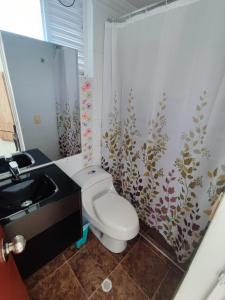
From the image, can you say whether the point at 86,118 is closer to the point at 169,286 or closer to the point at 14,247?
the point at 14,247

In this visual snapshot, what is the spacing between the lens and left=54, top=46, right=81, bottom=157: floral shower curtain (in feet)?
3.89

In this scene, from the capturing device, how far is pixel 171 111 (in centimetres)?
109

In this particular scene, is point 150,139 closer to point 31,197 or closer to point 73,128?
point 73,128

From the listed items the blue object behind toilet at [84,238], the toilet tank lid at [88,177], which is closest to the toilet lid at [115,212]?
the toilet tank lid at [88,177]

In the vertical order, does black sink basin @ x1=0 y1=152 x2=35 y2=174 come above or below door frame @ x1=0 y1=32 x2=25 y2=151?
below

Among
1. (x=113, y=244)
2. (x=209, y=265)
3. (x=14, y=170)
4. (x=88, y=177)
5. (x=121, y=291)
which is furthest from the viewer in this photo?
(x=88, y=177)

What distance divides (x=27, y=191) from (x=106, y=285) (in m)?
0.98

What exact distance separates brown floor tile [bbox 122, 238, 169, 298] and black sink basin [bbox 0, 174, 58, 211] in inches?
38.3

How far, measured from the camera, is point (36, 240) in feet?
3.09

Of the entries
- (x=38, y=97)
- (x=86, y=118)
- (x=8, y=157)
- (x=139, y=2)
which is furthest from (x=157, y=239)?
(x=139, y=2)

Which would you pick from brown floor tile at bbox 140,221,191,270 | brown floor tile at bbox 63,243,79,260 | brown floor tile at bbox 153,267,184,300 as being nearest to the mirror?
brown floor tile at bbox 63,243,79,260

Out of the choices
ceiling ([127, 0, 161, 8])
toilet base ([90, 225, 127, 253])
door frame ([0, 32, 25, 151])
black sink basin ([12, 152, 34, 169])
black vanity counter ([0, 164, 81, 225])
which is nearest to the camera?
black vanity counter ([0, 164, 81, 225])

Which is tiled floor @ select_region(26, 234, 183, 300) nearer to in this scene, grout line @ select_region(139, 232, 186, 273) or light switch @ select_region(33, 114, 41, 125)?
grout line @ select_region(139, 232, 186, 273)

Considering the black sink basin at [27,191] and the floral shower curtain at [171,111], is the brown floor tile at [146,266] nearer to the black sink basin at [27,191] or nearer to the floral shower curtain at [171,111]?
the floral shower curtain at [171,111]
